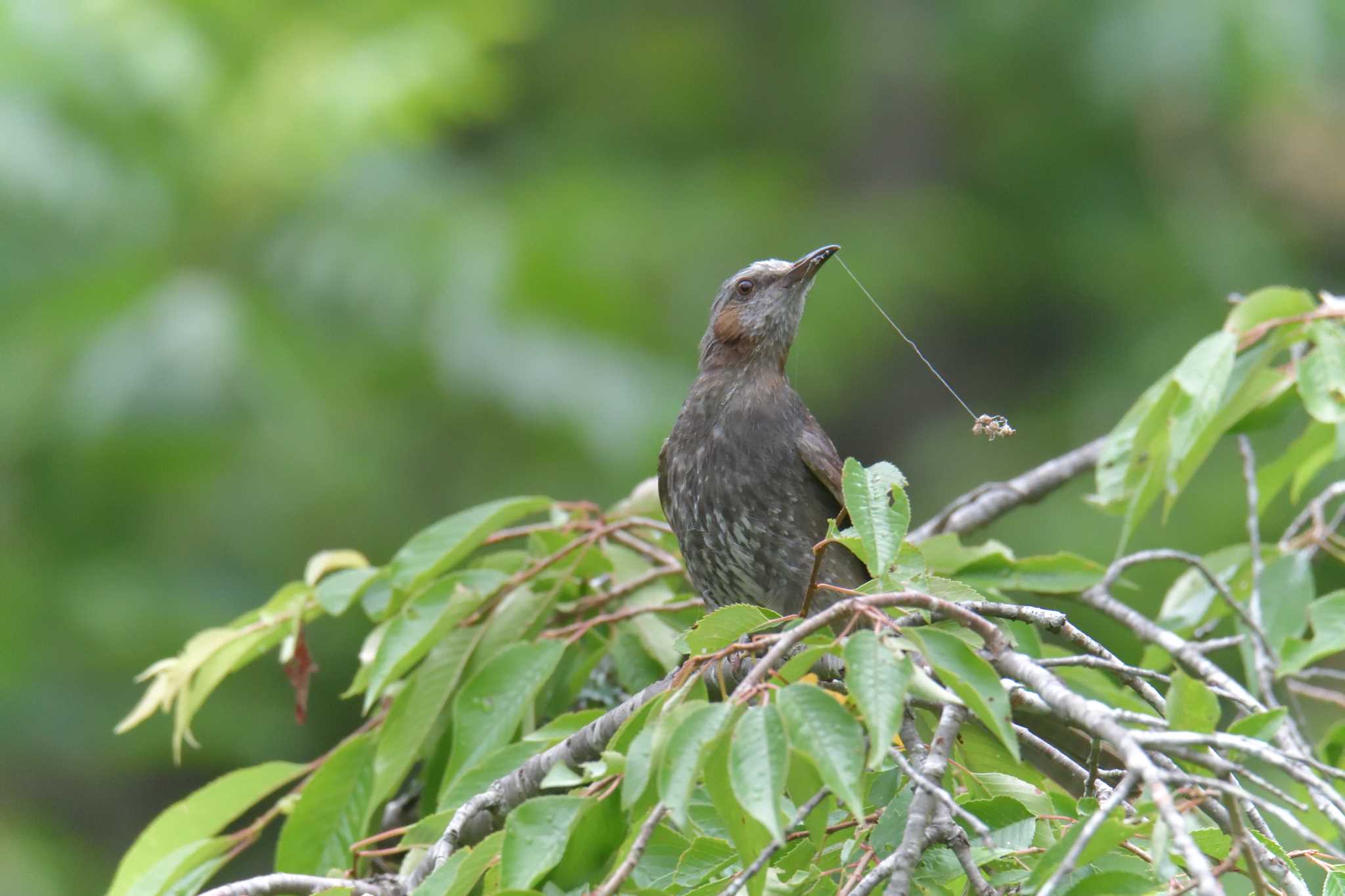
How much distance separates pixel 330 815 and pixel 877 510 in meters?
1.40

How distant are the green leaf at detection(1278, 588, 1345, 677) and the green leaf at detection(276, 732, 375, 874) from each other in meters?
1.63

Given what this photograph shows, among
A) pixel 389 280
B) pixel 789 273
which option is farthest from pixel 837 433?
pixel 789 273

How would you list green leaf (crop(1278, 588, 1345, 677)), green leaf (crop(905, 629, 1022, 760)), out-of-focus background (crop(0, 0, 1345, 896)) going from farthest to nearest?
1. out-of-focus background (crop(0, 0, 1345, 896))
2. green leaf (crop(1278, 588, 1345, 677))
3. green leaf (crop(905, 629, 1022, 760))

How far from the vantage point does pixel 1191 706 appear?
1573 mm

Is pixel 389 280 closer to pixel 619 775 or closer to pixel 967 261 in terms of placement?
pixel 967 261

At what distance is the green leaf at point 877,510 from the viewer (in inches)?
63.0

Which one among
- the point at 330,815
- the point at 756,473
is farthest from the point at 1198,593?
the point at 330,815

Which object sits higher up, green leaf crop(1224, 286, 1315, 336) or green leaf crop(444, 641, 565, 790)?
green leaf crop(444, 641, 565, 790)

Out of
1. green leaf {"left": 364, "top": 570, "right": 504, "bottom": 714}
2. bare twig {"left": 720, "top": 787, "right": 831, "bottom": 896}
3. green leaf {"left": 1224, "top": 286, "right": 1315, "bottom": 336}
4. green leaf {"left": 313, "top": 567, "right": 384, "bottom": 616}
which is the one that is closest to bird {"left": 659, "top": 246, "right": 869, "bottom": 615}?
green leaf {"left": 364, "top": 570, "right": 504, "bottom": 714}

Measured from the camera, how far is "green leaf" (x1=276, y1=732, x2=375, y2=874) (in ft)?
8.34

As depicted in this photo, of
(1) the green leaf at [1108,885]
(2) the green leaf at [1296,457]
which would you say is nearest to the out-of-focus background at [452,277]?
(2) the green leaf at [1296,457]

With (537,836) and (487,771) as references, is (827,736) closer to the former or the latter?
(537,836)

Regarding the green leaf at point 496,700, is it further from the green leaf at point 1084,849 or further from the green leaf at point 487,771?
the green leaf at point 1084,849

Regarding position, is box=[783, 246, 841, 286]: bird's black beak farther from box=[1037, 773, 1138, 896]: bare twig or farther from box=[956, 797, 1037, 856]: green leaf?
box=[1037, 773, 1138, 896]: bare twig
